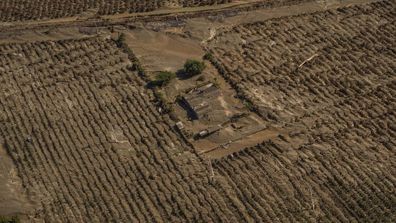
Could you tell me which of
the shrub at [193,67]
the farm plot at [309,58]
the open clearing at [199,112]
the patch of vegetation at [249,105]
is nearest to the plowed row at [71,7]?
the open clearing at [199,112]

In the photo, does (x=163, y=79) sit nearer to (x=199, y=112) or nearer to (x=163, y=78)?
(x=163, y=78)

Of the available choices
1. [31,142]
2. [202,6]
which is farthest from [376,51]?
[31,142]

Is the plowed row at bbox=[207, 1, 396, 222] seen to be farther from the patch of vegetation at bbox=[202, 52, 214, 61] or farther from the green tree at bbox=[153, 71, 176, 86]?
the green tree at bbox=[153, 71, 176, 86]

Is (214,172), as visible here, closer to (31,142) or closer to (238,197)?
(238,197)

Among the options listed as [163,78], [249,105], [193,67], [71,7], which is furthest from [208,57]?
[71,7]

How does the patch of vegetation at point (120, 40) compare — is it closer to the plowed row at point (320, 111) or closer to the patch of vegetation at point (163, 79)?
the patch of vegetation at point (163, 79)

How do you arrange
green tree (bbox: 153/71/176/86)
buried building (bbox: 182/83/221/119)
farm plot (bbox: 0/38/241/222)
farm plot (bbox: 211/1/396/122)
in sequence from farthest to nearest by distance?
1. green tree (bbox: 153/71/176/86)
2. farm plot (bbox: 211/1/396/122)
3. buried building (bbox: 182/83/221/119)
4. farm plot (bbox: 0/38/241/222)

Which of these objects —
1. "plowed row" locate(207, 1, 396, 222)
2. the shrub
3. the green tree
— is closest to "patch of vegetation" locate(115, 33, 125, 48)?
A: the green tree
